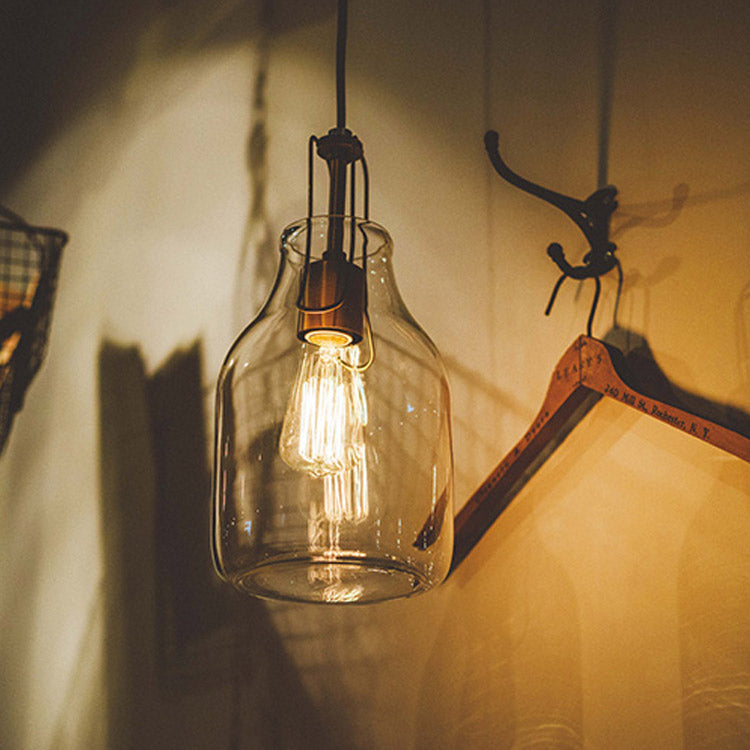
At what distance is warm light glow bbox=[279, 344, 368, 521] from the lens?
71 centimetres

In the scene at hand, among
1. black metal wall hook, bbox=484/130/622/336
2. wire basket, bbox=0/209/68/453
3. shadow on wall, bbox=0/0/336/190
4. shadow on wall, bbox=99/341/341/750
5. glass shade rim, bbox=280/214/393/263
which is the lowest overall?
shadow on wall, bbox=99/341/341/750

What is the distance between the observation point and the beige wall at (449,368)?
83cm

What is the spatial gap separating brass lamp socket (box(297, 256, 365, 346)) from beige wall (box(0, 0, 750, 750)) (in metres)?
0.35

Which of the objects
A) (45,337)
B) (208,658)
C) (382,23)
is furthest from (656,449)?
(45,337)

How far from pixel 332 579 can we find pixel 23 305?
4.04 feet

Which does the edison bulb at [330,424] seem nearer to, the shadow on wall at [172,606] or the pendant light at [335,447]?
the pendant light at [335,447]

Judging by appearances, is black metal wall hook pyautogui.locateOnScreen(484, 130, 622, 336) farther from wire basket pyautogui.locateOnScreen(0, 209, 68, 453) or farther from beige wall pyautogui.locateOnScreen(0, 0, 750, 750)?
wire basket pyautogui.locateOnScreen(0, 209, 68, 453)

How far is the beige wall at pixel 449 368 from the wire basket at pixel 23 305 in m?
0.05

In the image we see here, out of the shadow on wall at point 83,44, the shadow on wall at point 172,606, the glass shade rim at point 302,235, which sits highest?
the shadow on wall at point 83,44

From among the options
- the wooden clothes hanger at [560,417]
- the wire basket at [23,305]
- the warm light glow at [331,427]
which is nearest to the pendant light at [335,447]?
the warm light glow at [331,427]

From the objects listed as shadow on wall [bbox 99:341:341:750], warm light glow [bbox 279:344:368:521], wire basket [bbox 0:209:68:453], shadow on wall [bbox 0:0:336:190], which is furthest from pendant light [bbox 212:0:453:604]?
wire basket [bbox 0:209:68:453]

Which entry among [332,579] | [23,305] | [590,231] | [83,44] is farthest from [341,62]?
[83,44]

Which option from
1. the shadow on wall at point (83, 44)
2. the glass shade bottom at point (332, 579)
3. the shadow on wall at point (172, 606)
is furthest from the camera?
the shadow on wall at point (83, 44)

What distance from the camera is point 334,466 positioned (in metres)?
0.72
